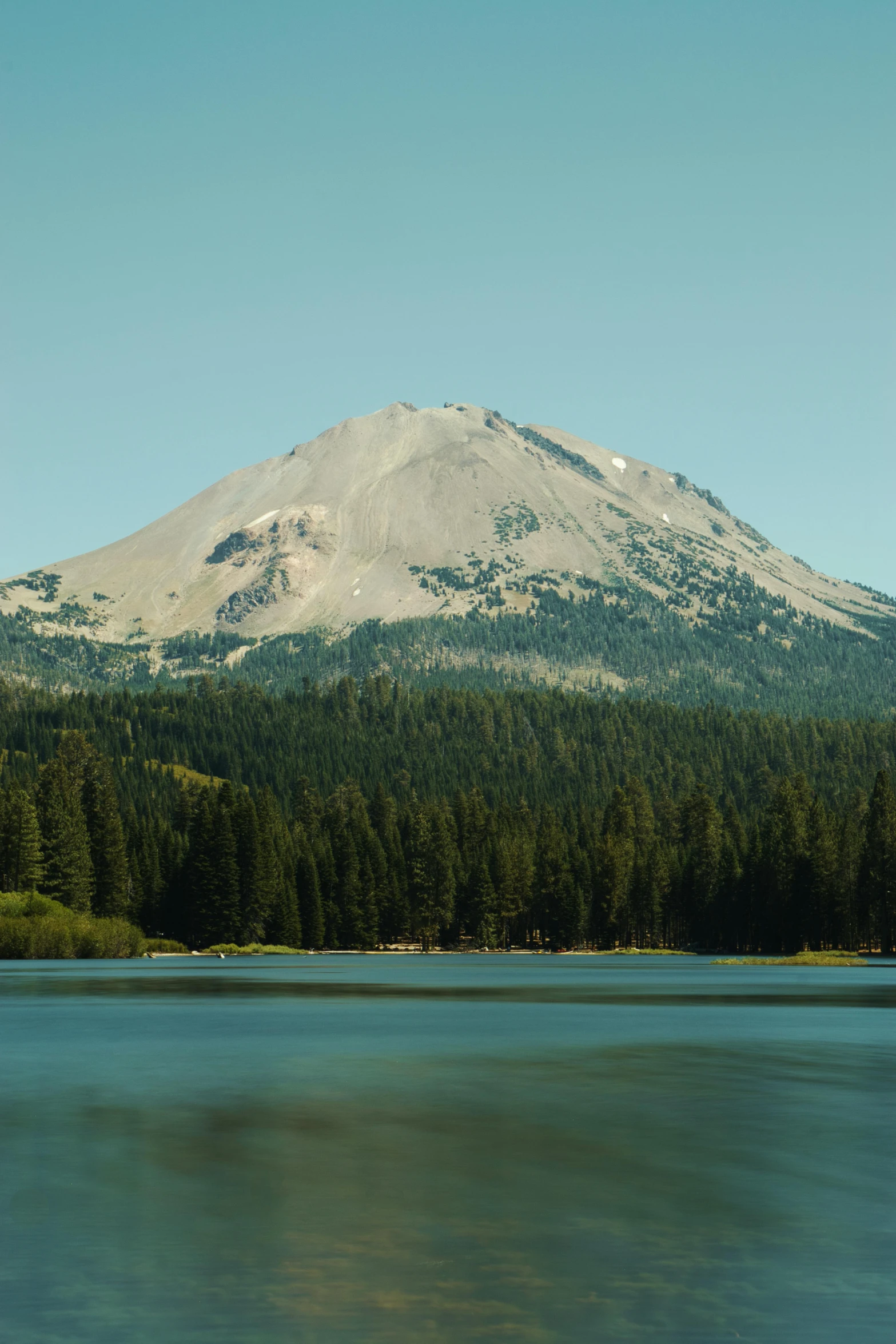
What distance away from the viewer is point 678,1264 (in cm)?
2242

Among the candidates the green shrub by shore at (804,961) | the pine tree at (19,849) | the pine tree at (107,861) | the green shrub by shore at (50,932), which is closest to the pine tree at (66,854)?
the pine tree at (107,861)

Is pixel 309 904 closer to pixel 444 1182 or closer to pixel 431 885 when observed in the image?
pixel 431 885

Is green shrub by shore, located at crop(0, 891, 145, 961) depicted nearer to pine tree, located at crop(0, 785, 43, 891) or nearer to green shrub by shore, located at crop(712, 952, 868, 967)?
pine tree, located at crop(0, 785, 43, 891)

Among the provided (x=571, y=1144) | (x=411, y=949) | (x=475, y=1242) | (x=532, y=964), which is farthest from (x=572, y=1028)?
(x=411, y=949)

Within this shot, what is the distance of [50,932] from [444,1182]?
10563cm

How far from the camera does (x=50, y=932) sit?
127438 millimetres

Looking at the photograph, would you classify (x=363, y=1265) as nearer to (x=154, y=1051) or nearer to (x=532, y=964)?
(x=154, y=1051)

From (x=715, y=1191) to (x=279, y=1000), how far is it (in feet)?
186

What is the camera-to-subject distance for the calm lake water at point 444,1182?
19.8 meters

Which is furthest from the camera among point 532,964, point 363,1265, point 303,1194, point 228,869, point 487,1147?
point 228,869

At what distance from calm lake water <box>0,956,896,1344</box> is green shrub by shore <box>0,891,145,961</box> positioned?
62.4 metres

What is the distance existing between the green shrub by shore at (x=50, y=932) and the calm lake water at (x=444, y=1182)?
205 feet

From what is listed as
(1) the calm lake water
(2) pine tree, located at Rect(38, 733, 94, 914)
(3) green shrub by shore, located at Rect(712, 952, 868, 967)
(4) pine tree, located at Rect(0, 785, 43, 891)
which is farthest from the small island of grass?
(1) the calm lake water

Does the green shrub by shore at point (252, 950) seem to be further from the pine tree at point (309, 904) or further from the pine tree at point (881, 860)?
the pine tree at point (881, 860)
